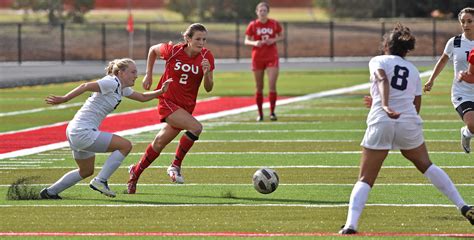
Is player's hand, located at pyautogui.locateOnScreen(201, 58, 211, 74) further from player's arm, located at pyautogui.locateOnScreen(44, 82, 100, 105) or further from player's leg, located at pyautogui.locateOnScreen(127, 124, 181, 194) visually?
player's arm, located at pyautogui.locateOnScreen(44, 82, 100, 105)

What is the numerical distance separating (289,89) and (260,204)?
20.4 m

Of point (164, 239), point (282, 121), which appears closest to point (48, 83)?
point (282, 121)

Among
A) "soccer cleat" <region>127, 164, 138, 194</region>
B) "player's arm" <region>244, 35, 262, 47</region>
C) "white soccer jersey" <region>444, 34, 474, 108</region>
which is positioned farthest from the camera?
"player's arm" <region>244, 35, 262, 47</region>

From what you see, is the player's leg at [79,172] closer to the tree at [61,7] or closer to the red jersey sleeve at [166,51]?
the red jersey sleeve at [166,51]

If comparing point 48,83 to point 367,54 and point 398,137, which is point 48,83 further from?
point 398,137

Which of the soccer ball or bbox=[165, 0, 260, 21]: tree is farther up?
the soccer ball

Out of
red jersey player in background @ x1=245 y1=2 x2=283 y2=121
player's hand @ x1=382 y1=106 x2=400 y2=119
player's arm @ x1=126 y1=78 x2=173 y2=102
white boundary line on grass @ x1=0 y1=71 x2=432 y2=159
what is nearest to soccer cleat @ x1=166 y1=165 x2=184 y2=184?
player's arm @ x1=126 y1=78 x2=173 y2=102

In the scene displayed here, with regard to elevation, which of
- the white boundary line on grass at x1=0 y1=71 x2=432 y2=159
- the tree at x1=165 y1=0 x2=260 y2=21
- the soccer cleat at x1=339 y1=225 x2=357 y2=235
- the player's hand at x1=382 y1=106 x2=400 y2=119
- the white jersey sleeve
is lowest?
the tree at x1=165 y1=0 x2=260 y2=21

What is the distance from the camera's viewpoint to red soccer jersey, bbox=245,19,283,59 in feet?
74.3

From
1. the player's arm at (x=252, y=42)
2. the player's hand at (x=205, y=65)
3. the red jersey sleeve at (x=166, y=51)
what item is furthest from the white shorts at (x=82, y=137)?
the player's arm at (x=252, y=42)

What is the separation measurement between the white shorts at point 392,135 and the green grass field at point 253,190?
77cm

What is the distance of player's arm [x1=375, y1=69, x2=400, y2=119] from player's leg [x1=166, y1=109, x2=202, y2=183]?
4012 mm

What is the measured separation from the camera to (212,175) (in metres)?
15.0

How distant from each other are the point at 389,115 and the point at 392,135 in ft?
0.66
